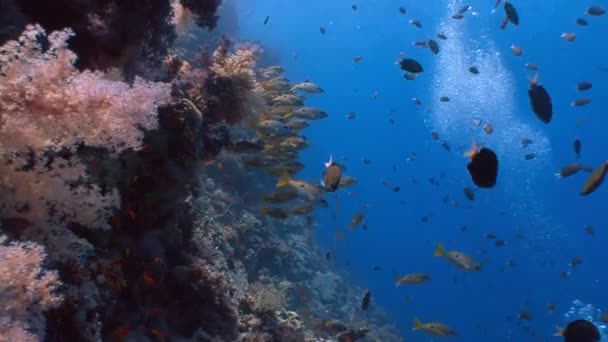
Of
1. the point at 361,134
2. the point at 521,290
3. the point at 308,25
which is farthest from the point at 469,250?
the point at 308,25

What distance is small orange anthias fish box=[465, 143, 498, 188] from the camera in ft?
12.8

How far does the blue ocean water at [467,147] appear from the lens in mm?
60688

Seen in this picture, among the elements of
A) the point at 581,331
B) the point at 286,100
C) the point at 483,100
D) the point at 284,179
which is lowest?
the point at 581,331

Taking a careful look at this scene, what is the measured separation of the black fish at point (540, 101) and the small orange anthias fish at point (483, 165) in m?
2.15

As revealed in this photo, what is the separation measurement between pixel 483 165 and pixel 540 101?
→ 90.8 inches

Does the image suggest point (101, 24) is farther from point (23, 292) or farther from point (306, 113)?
point (306, 113)

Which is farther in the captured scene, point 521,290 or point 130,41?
point 521,290

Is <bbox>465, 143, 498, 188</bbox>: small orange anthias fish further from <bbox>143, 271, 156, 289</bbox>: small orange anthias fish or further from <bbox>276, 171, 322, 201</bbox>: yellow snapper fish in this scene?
<bbox>276, 171, 322, 201</bbox>: yellow snapper fish

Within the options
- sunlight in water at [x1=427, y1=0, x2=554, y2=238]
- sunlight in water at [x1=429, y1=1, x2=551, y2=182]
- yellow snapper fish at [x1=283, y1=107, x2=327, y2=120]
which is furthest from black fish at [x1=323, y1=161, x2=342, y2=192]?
sunlight in water at [x1=429, y1=1, x2=551, y2=182]

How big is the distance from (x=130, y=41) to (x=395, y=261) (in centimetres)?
8419

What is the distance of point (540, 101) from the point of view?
219 inches

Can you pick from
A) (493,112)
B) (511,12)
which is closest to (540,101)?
(511,12)

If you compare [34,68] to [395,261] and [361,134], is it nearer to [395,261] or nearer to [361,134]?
[395,261]

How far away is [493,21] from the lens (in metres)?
64.9
